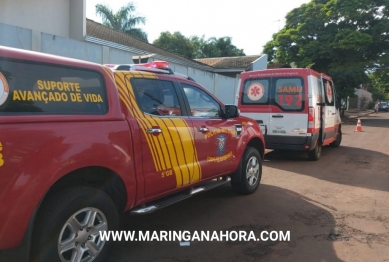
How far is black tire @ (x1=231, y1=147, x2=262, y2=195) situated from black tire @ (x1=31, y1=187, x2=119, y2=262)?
8.45 ft

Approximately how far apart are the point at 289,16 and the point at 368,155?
65.9 ft

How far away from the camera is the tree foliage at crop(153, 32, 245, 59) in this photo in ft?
144

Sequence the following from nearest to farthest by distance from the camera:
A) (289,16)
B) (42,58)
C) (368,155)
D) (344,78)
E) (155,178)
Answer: (42,58), (155,178), (368,155), (344,78), (289,16)

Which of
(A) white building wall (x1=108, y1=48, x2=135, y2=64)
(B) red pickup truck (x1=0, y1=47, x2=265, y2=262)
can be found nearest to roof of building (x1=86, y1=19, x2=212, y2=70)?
(A) white building wall (x1=108, y1=48, x2=135, y2=64)

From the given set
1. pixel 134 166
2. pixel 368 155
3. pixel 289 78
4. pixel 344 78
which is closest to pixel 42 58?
pixel 134 166

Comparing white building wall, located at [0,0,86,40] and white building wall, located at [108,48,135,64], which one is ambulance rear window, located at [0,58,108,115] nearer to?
white building wall, located at [108,48,135,64]

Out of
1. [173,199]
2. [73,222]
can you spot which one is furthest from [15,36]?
[73,222]

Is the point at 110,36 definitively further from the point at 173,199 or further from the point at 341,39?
the point at 173,199

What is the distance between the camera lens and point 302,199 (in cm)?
535

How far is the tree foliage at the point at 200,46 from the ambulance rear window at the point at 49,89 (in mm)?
41871

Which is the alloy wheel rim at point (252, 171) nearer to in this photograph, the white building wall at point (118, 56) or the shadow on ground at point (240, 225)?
the shadow on ground at point (240, 225)

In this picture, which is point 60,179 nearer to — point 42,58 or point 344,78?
point 42,58

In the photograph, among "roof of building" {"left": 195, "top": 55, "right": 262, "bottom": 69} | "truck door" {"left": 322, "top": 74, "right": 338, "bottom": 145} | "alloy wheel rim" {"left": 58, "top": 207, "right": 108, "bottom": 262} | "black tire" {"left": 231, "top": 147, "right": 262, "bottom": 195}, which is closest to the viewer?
"alloy wheel rim" {"left": 58, "top": 207, "right": 108, "bottom": 262}

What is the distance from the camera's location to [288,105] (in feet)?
25.8
